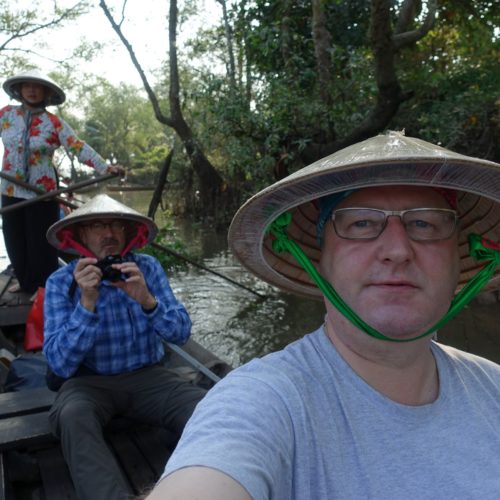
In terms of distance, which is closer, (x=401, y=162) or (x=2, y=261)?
(x=401, y=162)

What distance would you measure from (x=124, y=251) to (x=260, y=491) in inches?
81.8

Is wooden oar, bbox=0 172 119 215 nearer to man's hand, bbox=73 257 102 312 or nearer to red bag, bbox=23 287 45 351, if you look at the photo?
red bag, bbox=23 287 45 351

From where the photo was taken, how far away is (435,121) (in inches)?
250

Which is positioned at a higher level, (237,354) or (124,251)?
(124,251)

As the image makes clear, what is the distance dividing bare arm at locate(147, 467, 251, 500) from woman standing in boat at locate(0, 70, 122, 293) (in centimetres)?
355

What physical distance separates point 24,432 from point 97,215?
0.96 m

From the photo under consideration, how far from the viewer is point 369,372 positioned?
42.9 inches

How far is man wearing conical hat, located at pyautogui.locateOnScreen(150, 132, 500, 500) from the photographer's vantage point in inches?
35.2

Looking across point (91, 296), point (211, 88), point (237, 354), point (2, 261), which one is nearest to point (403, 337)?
point (91, 296)

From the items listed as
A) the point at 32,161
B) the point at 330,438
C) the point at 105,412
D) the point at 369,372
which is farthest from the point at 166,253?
the point at 330,438

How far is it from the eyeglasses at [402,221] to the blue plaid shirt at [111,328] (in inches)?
60.1

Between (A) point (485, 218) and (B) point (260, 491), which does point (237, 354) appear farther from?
(B) point (260, 491)

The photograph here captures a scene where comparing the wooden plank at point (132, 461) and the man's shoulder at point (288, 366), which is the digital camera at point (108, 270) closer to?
the wooden plank at point (132, 461)

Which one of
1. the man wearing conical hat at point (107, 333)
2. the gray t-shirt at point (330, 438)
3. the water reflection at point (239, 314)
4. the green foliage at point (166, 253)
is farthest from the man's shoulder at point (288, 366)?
the green foliage at point (166, 253)
